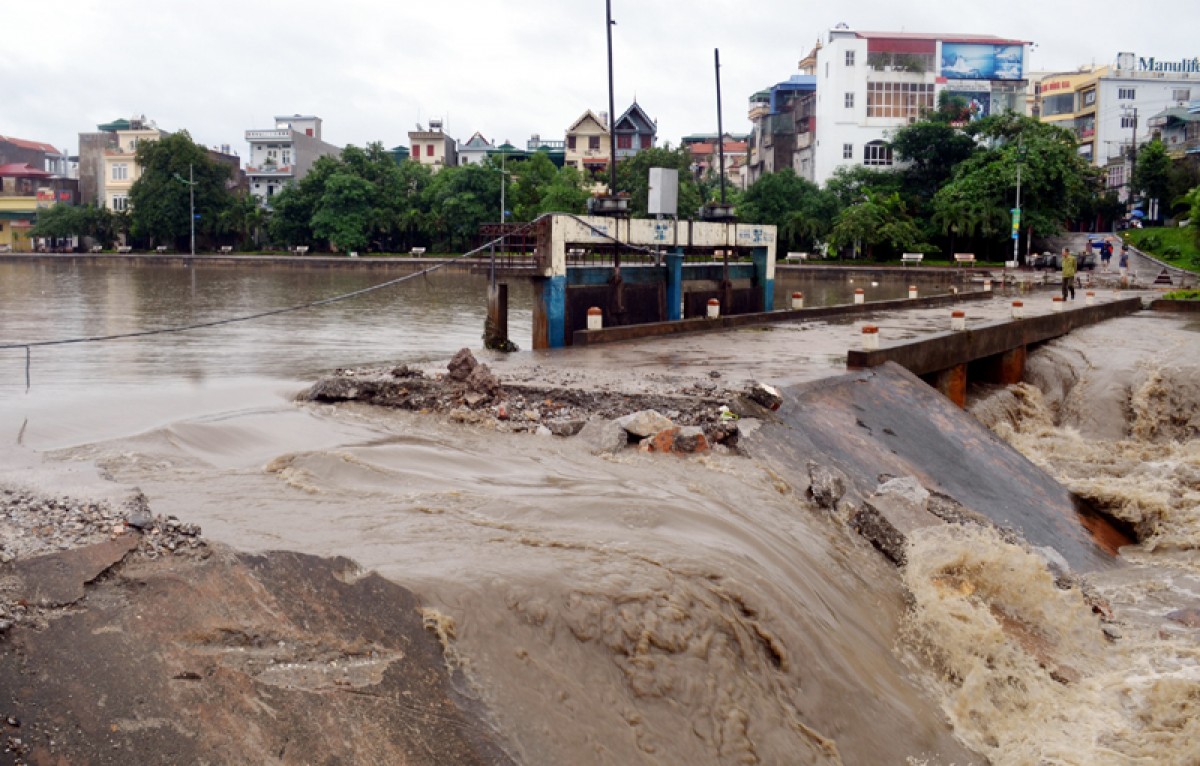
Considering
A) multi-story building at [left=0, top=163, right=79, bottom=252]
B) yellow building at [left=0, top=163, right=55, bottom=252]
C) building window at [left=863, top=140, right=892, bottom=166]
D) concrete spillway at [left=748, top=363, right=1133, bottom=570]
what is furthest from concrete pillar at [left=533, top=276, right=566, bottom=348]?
yellow building at [left=0, top=163, right=55, bottom=252]

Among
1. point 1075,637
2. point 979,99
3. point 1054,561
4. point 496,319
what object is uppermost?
point 979,99

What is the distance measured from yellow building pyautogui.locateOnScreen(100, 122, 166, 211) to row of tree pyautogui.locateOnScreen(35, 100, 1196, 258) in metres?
4.11

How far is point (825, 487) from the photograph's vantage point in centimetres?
→ 918

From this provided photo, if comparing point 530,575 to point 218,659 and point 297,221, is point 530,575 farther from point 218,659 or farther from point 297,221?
point 297,221

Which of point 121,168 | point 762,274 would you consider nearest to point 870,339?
point 762,274

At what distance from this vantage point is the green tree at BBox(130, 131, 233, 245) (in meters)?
73.8

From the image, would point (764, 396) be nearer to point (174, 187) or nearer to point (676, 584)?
point (676, 584)

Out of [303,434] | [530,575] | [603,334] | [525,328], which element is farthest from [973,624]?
[525,328]

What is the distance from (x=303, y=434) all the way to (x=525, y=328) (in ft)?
58.7

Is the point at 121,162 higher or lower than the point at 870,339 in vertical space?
higher

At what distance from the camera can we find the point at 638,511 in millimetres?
7809

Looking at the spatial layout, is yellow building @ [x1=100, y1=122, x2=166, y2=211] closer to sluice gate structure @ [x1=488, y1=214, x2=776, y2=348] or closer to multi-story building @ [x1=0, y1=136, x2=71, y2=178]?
multi-story building @ [x1=0, y1=136, x2=71, y2=178]

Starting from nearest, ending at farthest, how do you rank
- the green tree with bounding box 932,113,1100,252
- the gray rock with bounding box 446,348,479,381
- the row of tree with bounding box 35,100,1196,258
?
the gray rock with bounding box 446,348,479,381, the green tree with bounding box 932,113,1100,252, the row of tree with bounding box 35,100,1196,258

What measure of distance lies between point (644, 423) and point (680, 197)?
5407 cm
